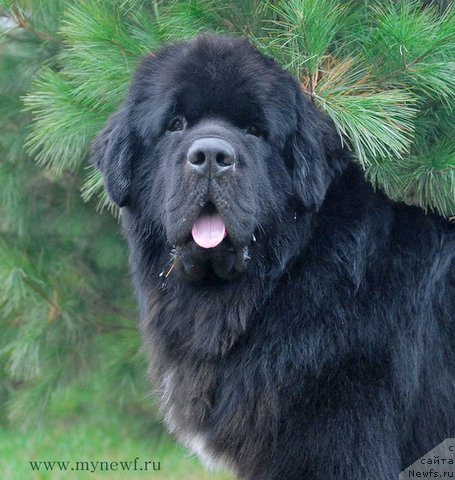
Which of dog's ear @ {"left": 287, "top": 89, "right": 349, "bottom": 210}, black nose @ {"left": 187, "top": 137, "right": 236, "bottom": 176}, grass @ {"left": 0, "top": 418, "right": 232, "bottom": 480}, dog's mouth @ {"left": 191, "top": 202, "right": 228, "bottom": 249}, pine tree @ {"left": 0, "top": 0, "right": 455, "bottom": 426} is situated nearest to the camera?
black nose @ {"left": 187, "top": 137, "right": 236, "bottom": 176}

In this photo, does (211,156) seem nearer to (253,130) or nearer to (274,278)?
(253,130)

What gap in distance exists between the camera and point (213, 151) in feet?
10.0

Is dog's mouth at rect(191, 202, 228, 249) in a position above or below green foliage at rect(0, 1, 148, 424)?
above

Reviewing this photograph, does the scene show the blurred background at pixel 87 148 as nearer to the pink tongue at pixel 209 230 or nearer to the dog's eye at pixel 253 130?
the dog's eye at pixel 253 130

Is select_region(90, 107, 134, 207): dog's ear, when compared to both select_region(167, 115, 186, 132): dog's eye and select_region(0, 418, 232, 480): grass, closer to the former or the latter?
select_region(167, 115, 186, 132): dog's eye

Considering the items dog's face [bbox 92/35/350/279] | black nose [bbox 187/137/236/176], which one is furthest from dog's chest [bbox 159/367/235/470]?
black nose [bbox 187/137/236/176]

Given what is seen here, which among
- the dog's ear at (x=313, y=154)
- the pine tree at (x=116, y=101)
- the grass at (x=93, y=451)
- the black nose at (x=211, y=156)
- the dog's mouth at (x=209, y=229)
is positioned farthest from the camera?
the grass at (x=93, y=451)

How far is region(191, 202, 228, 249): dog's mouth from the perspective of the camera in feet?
10.4

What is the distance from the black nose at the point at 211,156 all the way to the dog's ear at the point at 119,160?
40 centimetres

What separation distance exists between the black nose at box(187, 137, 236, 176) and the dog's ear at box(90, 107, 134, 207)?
1.32 ft

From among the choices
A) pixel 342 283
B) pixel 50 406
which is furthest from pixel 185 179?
pixel 50 406

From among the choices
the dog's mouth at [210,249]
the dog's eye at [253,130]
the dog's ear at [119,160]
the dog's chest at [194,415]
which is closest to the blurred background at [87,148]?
the dog's eye at [253,130]

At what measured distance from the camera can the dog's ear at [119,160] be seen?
3393 mm

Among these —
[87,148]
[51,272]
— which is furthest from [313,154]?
[51,272]
